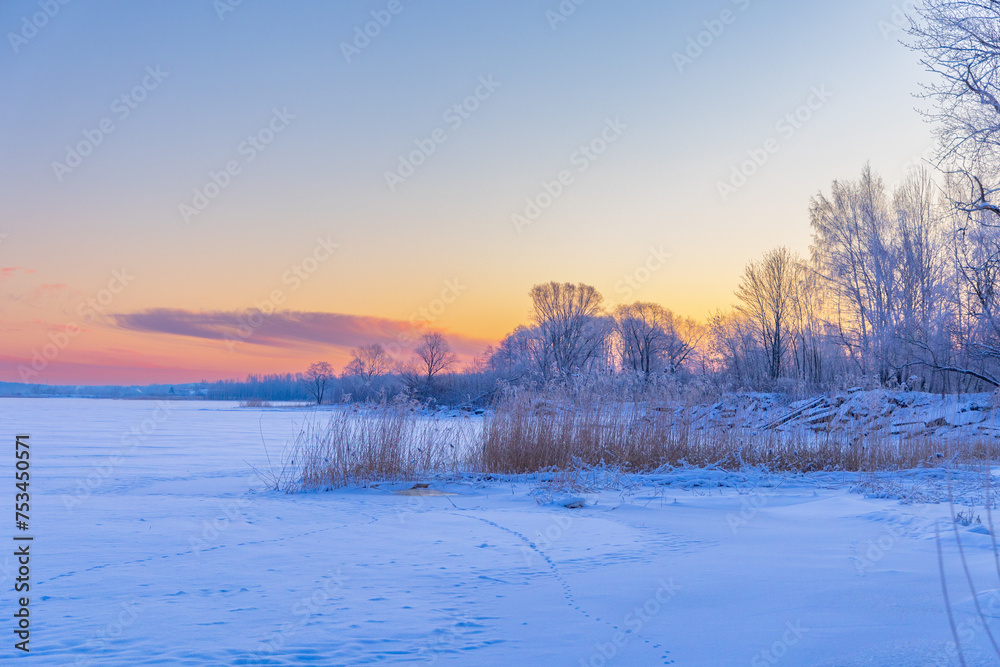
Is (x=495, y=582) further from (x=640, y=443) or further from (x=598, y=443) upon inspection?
(x=640, y=443)

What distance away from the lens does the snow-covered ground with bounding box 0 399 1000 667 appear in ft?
9.28

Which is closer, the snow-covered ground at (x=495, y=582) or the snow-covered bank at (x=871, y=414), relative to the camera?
the snow-covered ground at (x=495, y=582)

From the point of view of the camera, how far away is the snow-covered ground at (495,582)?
2.83 m

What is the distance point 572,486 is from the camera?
8.63 meters

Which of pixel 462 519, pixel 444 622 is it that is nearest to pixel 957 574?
pixel 444 622

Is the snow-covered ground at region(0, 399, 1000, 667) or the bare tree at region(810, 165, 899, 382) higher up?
the bare tree at region(810, 165, 899, 382)

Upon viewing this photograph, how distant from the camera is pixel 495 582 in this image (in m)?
4.04

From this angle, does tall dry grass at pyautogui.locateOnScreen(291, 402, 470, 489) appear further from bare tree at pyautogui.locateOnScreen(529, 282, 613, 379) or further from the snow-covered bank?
bare tree at pyautogui.locateOnScreen(529, 282, 613, 379)

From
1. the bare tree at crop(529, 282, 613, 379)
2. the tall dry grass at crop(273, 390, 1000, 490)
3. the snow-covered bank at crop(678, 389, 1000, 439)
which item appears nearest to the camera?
the tall dry grass at crop(273, 390, 1000, 490)

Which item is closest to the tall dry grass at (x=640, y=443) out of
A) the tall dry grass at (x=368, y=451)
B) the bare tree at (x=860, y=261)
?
the tall dry grass at (x=368, y=451)

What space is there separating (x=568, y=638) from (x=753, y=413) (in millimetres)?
10390

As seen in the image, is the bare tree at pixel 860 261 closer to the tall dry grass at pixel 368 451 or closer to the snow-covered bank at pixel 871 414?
the snow-covered bank at pixel 871 414

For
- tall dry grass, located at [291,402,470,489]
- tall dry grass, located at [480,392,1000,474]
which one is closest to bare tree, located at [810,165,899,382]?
tall dry grass, located at [480,392,1000,474]

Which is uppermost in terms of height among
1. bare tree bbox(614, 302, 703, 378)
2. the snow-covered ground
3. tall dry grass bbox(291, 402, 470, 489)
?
bare tree bbox(614, 302, 703, 378)
